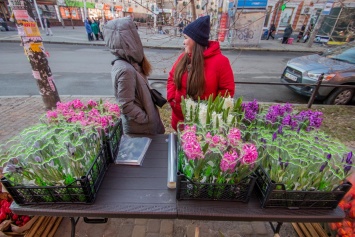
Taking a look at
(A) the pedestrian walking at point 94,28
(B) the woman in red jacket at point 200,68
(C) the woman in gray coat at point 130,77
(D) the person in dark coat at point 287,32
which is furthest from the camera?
(D) the person in dark coat at point 287,32

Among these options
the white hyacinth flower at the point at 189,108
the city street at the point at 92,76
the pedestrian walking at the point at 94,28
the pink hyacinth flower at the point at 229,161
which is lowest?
the city street at the point at 92,76

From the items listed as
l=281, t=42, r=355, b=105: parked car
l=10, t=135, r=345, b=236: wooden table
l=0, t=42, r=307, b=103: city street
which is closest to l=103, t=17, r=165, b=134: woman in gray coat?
l=10, t=135, r=345, b=236: wooden table

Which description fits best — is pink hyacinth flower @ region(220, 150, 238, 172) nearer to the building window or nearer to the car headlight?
the car headlight

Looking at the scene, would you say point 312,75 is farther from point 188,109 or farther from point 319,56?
point 188,109

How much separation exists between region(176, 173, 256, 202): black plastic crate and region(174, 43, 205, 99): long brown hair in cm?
105

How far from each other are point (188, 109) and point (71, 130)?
2.74 feet

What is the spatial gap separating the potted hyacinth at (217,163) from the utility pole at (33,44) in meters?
3.41

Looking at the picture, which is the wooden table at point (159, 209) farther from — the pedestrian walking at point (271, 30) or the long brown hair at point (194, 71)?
the pedestrian walking at point (271, 30)

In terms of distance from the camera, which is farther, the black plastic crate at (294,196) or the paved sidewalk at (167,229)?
the paved sidewalk at (167,229)

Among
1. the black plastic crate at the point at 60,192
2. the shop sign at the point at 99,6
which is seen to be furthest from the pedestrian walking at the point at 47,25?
the black plastic crate at the point at 60,192

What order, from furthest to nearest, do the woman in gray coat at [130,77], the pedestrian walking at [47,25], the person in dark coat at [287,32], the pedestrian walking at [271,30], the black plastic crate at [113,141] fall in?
the pedestrian walking at [271,30] → the person in dark coat at [287,32] → the pedestrian walking at [47,25] → the woman in gray coat at [130,77] → the black plastic crate at [113,141]

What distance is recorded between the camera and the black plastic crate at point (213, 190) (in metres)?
1.12

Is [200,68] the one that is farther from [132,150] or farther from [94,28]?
[94,28]

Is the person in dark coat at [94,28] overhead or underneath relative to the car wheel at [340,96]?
overhead
